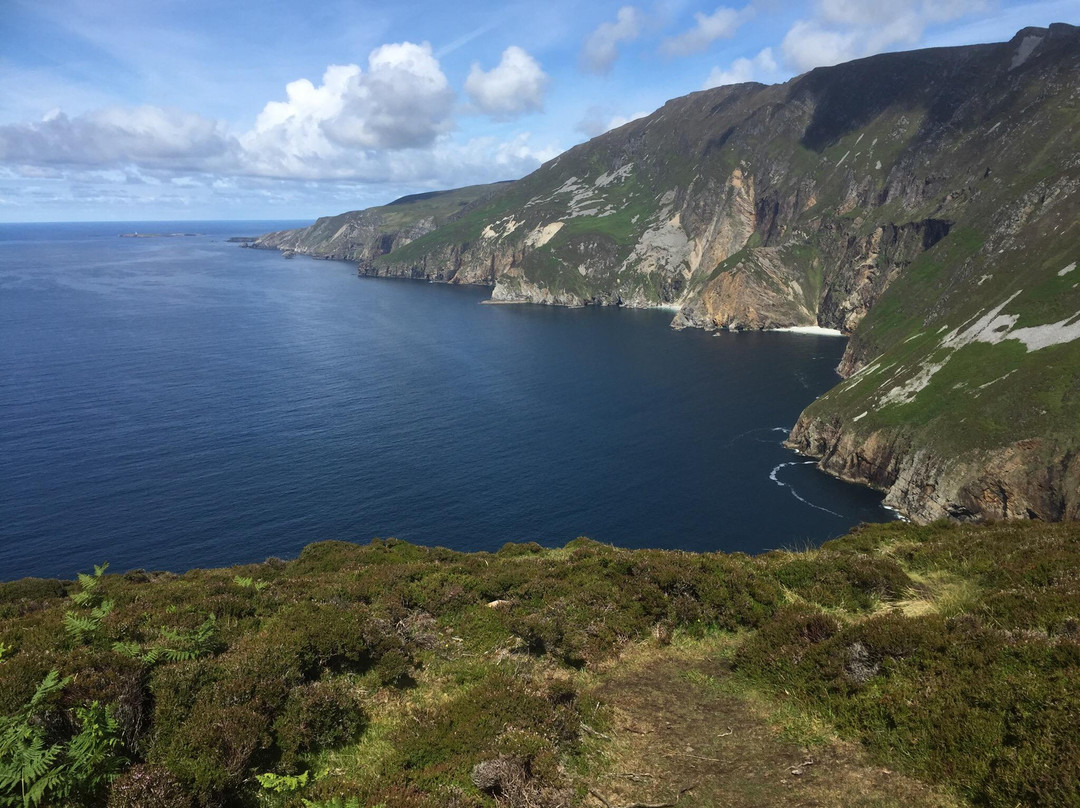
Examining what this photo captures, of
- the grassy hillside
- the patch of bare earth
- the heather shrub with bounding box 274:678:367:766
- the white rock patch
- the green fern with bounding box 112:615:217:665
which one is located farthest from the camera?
the white rock patch

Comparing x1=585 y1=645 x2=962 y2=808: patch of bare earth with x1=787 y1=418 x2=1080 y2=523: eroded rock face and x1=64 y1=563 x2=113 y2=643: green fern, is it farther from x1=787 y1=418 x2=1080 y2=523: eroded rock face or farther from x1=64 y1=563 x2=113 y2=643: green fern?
x1=787 y1=418 x2=1080 y2=523: eroded rock face

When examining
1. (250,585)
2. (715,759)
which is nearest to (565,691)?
(715,759)

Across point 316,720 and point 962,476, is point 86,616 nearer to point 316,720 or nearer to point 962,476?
point 316,720

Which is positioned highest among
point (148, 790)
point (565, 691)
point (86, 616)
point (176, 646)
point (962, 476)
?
point (148, 790)

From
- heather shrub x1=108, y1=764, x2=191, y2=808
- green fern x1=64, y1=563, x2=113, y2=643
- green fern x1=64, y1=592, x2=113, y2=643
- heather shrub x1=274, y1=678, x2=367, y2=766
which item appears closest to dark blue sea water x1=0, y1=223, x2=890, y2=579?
green fern x1=64, y1=563, x2=113, y2=643

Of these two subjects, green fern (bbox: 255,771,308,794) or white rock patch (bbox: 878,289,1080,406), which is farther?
white rock patch (bbox: 878,289,1080,406)
